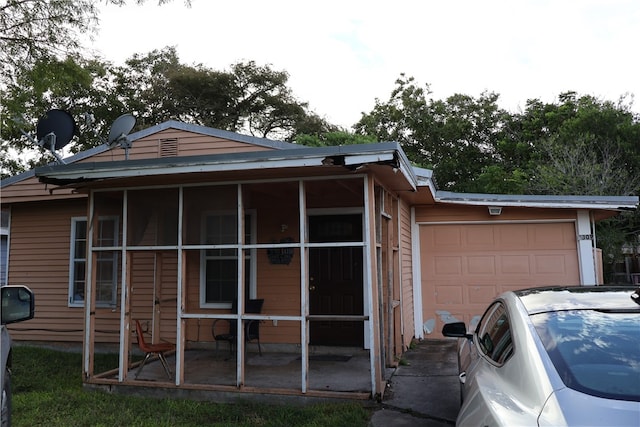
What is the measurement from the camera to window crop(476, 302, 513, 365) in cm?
246

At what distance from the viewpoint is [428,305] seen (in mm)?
8852

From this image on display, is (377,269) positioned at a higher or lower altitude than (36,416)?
higher

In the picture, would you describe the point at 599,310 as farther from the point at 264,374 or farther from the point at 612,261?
the point at 612,261

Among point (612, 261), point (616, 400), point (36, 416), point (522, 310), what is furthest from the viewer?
point (612, 261)

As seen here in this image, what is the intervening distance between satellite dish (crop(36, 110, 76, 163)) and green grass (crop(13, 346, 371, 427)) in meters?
3.27

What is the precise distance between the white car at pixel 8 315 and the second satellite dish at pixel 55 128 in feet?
14.3

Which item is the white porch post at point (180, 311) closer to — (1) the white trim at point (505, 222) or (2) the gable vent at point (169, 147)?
(2) the gable vent at point (169, 147)

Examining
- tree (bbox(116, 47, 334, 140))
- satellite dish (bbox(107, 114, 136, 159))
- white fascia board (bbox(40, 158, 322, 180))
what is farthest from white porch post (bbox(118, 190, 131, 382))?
tree (bbox(116, 47, 334, 140))

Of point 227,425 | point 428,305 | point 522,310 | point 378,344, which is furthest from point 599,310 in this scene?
point 428,305

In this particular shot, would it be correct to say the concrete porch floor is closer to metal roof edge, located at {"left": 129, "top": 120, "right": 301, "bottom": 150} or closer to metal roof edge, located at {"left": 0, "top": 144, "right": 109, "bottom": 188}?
metal roof edge, located at {"left": 129, "top": 120, "right": 301, "bottom": 150}

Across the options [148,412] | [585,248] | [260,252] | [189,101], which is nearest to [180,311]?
[148,412]

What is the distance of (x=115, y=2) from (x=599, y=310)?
6.73 meters

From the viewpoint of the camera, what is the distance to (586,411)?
169 centimetres

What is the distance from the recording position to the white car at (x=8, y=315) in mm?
2709
